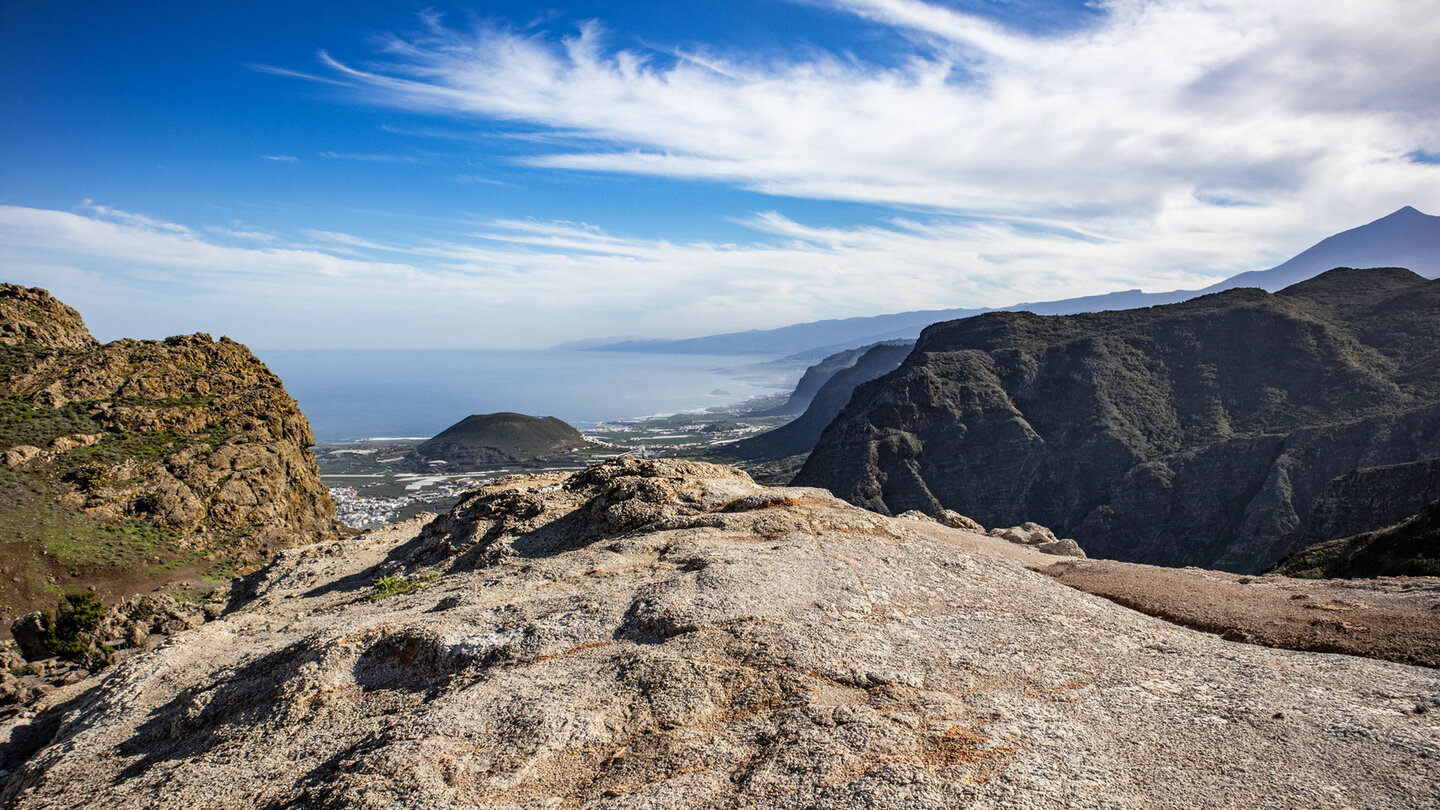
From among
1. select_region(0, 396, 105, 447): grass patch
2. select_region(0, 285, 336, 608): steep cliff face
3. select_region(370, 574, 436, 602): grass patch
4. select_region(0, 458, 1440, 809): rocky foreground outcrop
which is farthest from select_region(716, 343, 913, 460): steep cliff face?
select_region(0, 458, 1440, 809): rocky foreground outcrop

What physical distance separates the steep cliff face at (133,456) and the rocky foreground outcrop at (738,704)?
27.0m

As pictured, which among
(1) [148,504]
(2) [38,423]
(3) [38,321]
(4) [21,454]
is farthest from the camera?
(3) [38,321]

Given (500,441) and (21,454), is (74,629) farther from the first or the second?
(500,441)

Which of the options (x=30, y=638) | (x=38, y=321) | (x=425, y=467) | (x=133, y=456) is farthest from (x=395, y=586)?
(x=425, y=467)

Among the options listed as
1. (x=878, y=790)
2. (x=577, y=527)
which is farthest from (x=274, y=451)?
(x=878, y=790)

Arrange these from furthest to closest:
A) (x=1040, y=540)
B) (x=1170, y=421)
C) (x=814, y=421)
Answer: (x=814, y=421)
(x=1170, y=421)
(x=1040, y=540)

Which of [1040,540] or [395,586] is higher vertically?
[395,586]

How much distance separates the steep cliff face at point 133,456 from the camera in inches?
1216

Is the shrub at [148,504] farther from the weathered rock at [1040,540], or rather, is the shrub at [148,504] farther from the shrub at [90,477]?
the weathered rock at [1040,540]

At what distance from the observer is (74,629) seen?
70.7 ft

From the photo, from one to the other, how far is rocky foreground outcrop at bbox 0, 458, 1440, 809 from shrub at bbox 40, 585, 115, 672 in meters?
12.9

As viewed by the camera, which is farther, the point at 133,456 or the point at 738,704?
the point at 133,456

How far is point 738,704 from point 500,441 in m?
118

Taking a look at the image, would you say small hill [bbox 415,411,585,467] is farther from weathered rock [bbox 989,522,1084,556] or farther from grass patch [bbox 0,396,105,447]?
weathered rock [bbox 989,522,1084,556]
